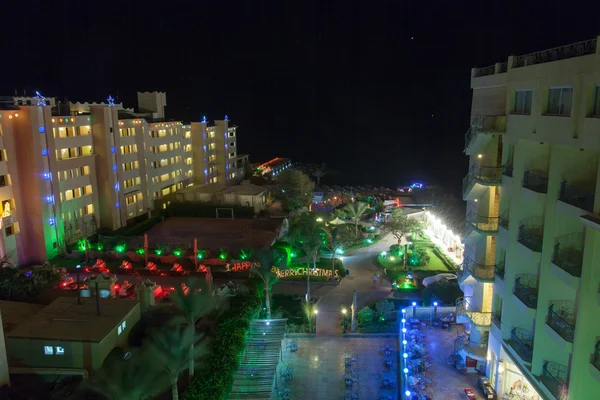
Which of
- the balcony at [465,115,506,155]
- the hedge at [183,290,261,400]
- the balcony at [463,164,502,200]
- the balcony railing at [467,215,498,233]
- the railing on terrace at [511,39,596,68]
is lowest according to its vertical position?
the hedge at [183,290,261,400]

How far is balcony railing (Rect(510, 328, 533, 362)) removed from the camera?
15.8 meters

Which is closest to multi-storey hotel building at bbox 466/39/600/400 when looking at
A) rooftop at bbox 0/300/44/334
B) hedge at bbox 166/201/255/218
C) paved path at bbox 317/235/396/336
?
paved path at bbox 317/235/396/336

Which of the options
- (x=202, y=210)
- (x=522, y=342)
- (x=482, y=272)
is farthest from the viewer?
(x=202, y=210)

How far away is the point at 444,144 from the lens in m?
145

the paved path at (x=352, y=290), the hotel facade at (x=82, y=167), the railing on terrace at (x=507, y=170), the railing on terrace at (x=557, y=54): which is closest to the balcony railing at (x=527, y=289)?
the railing on terrace at (x=507, y=170)

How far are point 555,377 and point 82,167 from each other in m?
36.8

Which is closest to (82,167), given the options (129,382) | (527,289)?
(129,382)

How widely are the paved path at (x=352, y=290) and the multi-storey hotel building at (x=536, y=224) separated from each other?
7450 mm

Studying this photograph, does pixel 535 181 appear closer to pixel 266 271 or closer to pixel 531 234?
pixel 531 234

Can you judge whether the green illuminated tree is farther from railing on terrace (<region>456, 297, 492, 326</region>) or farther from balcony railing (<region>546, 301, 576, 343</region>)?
balcony railing (<region>546, 301, 576, 343</region>)

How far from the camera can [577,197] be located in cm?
1326

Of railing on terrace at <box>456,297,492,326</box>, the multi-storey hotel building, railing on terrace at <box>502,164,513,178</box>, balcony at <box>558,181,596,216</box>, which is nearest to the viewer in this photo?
the multi-storey hotel building

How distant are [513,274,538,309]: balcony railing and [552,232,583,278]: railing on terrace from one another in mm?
2172

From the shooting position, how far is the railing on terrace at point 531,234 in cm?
1538
